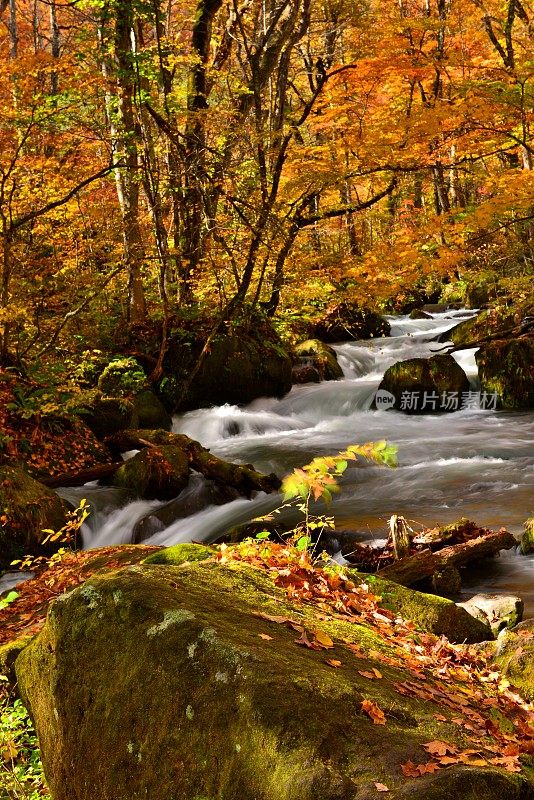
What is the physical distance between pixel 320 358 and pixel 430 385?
3.91m

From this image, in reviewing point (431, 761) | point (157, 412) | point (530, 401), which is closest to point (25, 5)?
point (157, 412)

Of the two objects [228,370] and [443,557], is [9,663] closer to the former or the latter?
[443,557]

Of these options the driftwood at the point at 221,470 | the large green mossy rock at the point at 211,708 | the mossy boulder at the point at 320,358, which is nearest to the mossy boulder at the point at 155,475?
the driftwood at the point at 221,470

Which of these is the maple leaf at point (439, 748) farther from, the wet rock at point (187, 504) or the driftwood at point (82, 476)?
the driftwood at point (82, 476)

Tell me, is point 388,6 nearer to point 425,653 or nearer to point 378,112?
point 378,112

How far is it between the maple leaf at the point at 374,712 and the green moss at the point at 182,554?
8.64ft

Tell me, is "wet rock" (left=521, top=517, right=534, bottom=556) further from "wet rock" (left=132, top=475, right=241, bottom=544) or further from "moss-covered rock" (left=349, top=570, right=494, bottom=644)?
"wet rock" (left=132, top=475, right=241, bottom=544)

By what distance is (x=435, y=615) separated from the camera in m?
4.21

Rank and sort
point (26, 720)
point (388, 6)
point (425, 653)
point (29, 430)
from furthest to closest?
1. point (388, 6)
2. point (29, 430)
3. point (26, 720)
4. point (425, 653)

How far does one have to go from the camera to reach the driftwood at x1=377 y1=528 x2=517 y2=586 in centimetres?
559

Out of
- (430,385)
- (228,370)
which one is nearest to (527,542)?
(430,385)

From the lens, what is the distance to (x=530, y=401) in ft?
46.1

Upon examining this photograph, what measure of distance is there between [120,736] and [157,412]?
1077 cm

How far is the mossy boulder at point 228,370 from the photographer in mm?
13883
